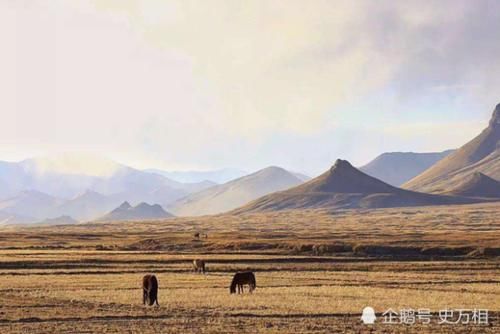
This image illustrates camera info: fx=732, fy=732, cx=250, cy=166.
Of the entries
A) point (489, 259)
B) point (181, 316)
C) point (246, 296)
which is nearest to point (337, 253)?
point (489, 259)

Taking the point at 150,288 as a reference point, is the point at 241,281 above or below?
below

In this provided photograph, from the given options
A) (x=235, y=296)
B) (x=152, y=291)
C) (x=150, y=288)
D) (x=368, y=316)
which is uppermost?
(x=150, y=288)

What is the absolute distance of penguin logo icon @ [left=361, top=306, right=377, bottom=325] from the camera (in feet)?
97.4

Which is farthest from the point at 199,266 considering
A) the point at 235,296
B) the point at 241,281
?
the point at 235,296

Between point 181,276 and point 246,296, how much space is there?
16.2 m

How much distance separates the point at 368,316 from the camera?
31266 millimetres

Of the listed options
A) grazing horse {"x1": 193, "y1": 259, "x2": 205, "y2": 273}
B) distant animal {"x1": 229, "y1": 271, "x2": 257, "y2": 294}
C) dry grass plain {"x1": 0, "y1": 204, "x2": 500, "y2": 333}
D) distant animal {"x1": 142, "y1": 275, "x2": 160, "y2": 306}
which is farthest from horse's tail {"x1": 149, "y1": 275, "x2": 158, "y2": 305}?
grazing horse {"x1": 193, "y1": 259, "x2": 205, "y2": 273}

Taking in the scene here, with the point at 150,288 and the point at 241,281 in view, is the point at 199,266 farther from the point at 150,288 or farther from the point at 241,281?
the point at 150,288

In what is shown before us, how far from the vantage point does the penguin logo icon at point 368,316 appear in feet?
97.4

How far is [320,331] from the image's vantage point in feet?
89.1

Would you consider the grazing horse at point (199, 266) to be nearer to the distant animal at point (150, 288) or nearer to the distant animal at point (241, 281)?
the distant animal at point (241, 281)

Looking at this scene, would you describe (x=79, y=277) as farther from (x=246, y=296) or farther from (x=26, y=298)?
(x=246, y=296)

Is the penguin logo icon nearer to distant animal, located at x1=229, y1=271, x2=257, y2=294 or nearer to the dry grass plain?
the dry grass plain

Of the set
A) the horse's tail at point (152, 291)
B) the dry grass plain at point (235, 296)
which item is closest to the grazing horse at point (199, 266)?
the dry grass plain at point (235, 296)
